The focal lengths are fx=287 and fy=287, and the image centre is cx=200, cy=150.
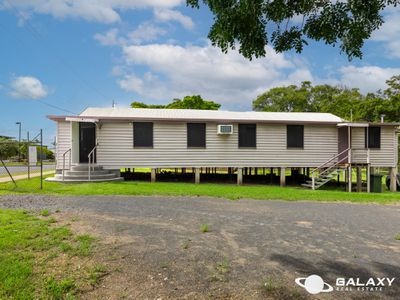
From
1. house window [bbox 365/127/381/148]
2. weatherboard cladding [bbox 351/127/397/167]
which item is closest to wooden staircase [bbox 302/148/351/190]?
weatherboard cladding [bbox 351/127/397/167]

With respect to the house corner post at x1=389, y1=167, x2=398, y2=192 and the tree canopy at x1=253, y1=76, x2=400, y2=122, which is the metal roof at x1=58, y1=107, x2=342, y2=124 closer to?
the house corner post at x1=389, y1=167, x2=398, y2=192

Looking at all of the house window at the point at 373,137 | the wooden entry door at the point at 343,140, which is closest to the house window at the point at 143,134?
the wooden entry door at the point at 343,140

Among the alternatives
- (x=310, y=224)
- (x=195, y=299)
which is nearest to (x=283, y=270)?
(x=195, y=299)

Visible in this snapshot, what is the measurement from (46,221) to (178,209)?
296cm

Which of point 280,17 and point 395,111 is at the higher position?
point 395,111

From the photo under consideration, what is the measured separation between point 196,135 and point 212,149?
110 centimetres

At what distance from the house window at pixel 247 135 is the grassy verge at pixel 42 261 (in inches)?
436

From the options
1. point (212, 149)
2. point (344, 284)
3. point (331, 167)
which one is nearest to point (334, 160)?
point (331, 167)

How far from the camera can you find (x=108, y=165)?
1387 centimetres

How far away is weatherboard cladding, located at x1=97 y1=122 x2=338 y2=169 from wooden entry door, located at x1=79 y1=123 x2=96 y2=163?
18.8 inches

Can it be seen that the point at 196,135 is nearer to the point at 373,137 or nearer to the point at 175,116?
the point at 175,116

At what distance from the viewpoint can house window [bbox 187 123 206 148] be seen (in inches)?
573

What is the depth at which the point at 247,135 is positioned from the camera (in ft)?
49.4

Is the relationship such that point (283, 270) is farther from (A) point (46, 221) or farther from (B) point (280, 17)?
(A) point (46, 221)
